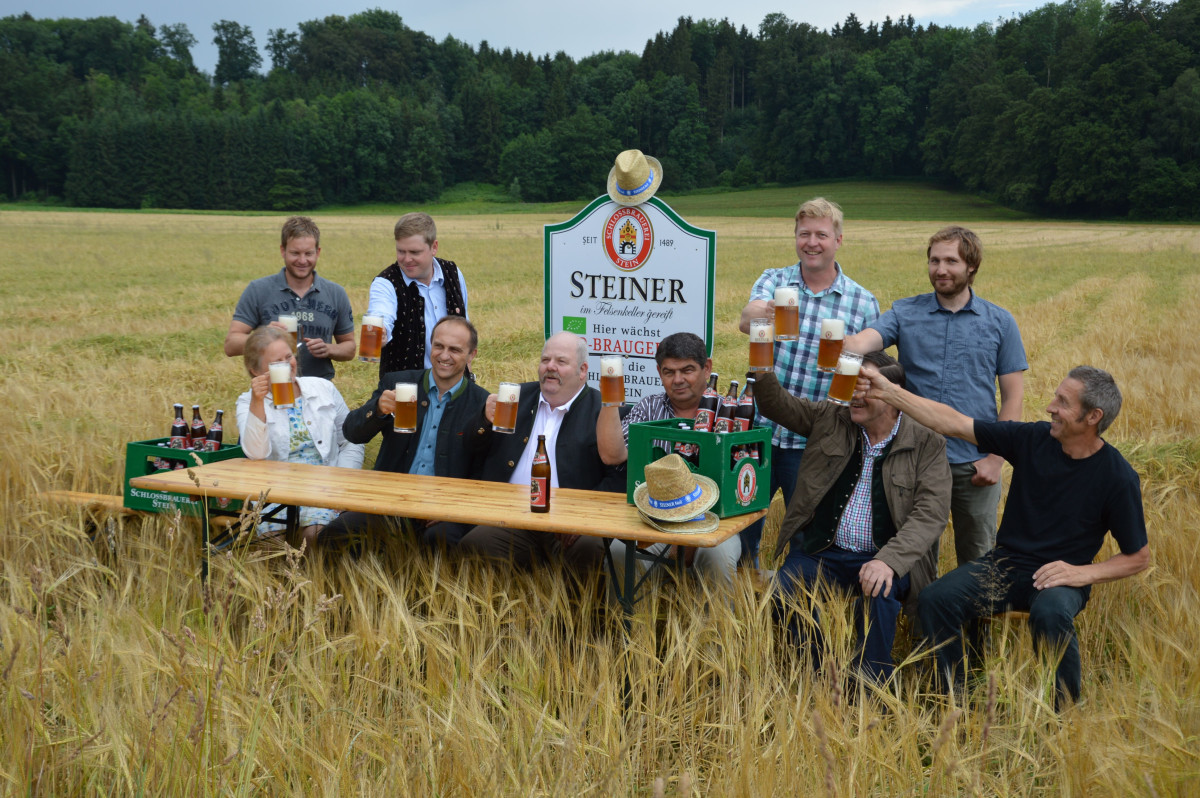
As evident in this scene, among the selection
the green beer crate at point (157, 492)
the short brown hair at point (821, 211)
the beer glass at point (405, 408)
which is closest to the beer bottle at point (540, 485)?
the beer glass at point (405, 408)

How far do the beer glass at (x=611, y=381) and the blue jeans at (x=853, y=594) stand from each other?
1126 millimetres

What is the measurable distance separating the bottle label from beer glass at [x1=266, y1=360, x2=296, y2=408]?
1.57 metres

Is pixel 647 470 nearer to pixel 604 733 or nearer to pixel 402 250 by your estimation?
pixel 604 733

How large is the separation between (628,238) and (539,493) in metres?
2.40

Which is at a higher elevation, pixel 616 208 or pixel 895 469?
pixel 616 208

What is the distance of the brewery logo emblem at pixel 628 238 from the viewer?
6.12 meters

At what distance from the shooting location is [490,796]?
110 inches

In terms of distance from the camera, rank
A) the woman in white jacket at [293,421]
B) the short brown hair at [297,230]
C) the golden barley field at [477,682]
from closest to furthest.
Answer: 1. the golden barley field at [477,682]
2. the woman in white jacket at [293,421]
3. the short brown hair at [297,230]

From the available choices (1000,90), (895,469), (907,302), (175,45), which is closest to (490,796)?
(895,469)

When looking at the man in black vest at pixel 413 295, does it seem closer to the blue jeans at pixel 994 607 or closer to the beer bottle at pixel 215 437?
the beer bottle at pixel 215 437

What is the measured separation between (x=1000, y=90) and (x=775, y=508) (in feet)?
278

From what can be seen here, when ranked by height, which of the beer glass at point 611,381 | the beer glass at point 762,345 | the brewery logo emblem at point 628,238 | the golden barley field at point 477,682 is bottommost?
the golden barley field at point 477,682

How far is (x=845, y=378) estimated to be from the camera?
14.1 feet

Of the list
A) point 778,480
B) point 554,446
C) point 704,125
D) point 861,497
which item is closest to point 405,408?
point 554,446
